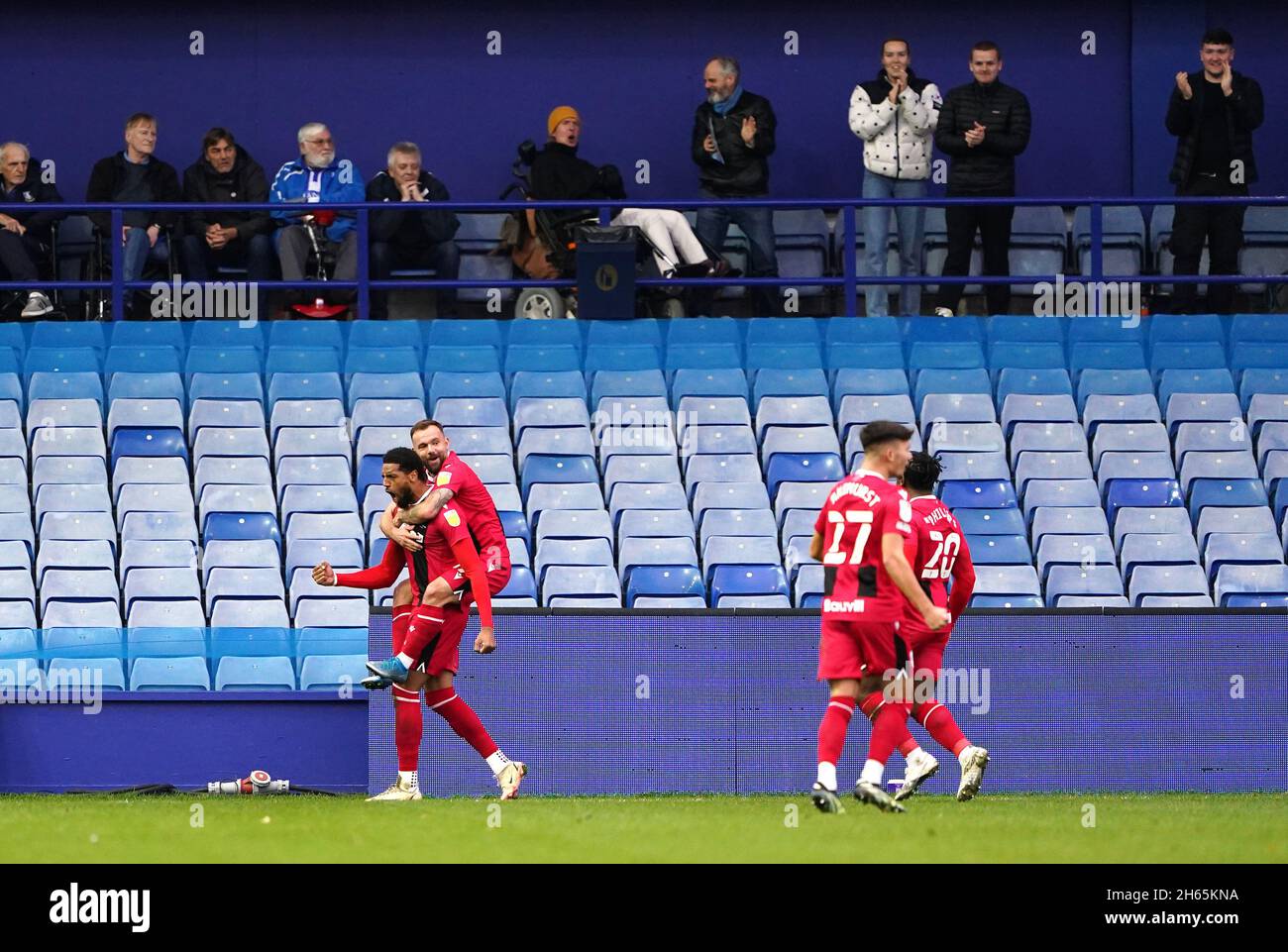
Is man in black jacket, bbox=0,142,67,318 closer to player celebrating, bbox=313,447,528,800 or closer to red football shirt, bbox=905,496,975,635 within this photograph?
player celebrating, bbox=313,447,528,800

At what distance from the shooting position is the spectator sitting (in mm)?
17531

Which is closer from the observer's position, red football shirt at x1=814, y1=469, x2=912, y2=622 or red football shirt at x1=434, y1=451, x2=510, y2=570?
red football shirt at x1=814, y1=469, x2=912, y2=622

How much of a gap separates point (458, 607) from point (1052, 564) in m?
4.17

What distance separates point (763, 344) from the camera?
16.8m

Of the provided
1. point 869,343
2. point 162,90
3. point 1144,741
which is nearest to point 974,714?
point 1144,741

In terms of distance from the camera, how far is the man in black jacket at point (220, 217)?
17.5 metres

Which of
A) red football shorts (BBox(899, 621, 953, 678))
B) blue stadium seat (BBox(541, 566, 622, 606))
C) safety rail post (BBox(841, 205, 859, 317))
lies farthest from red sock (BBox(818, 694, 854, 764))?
safety rail post (BBox(841, 205, 859, 317))

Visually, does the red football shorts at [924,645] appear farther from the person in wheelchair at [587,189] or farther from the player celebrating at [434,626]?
the person in wheelchair at [587,189]

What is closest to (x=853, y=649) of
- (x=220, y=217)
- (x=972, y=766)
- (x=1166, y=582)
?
(x=972, y=766)

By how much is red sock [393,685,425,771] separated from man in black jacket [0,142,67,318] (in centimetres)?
650

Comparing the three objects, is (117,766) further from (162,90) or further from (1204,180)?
(1204,180)

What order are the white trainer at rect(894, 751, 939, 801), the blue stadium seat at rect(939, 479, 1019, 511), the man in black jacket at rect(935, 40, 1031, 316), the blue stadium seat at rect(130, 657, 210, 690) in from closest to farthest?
the white trainer at rect(894, 751, 939, 801), the blue stadium seat at rect(130, 657, 210, 690), the blue stadium seat at rect(939, 479, 1019, 511), the man in black jacket at rect(935, 40, 1031, 316)

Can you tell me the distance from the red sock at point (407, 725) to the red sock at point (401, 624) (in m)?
0.23

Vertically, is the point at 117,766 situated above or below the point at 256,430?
below
